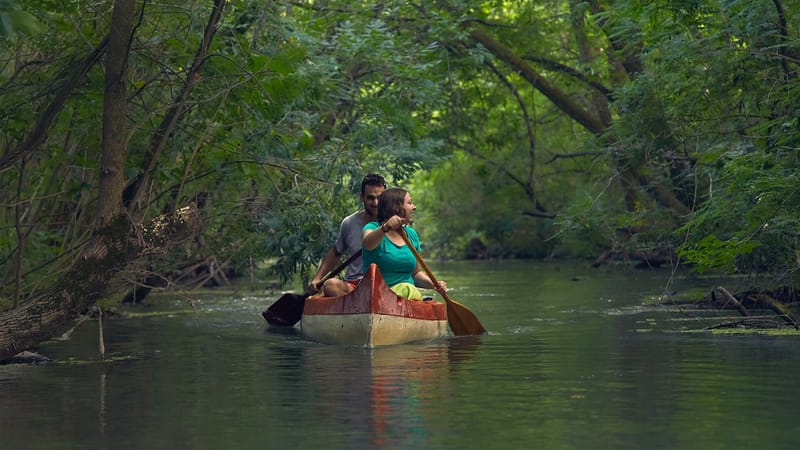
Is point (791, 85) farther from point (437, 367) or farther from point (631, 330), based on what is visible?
point (437, 367)

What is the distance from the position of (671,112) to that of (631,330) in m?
4.12

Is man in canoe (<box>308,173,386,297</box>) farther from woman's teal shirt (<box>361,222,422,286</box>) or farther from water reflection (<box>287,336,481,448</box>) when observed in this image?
water reflection (<box>287,336,481,448</box>)

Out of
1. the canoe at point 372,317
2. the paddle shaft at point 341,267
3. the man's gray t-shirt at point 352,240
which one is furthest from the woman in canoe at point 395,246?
the man's gray t-shirt at point 352,240

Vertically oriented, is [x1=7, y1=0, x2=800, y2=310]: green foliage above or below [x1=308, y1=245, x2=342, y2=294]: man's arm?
above

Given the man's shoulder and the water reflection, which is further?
the man's shoulder

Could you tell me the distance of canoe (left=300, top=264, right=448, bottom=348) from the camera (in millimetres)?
13609

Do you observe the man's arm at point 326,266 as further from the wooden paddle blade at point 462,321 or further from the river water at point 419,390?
the wooden paddle blade at point 462,321

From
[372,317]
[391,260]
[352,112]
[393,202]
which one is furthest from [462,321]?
[352,112]

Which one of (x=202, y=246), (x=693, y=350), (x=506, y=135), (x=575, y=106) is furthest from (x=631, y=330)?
(x=506, y=135)

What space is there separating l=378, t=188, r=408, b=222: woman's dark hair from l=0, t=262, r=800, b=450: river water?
137 centimetres

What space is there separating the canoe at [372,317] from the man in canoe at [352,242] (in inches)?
10.5

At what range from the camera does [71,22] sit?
11.3 m

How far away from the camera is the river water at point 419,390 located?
7441 mm

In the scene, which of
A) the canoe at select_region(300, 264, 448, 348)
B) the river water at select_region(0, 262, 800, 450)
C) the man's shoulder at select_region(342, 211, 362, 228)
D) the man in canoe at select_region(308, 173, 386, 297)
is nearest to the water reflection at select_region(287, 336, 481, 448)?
the river water at select_region(0, 262, 800, 450)
